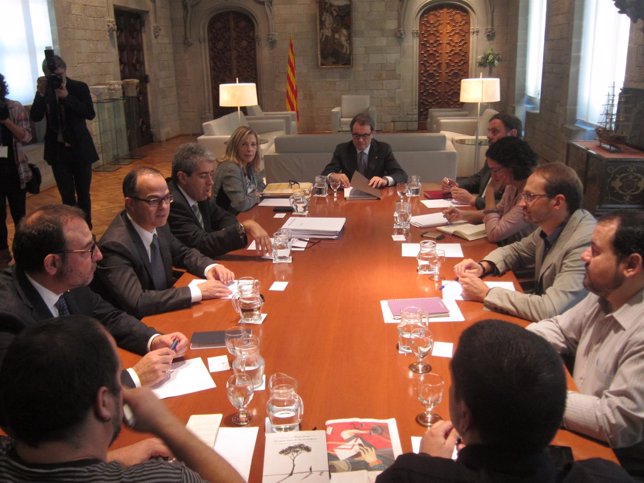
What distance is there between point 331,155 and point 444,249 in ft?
12.9

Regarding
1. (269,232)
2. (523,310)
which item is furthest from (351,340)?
(269,232)

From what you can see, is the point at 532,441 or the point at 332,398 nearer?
the point at 532,441

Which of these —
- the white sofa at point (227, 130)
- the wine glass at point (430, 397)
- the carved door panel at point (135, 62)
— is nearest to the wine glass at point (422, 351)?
the wine glass at point (430, 397)

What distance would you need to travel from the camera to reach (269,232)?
3.58 metres

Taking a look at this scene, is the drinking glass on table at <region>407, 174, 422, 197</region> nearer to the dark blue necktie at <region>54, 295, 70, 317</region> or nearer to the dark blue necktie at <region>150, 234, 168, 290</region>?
the dark blue necktie at <region>150, 234, 168, 290</region>

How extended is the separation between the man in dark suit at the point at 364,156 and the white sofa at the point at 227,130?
160 centimetres

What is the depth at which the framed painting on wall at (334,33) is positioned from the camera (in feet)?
43.5

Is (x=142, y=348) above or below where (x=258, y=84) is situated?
below

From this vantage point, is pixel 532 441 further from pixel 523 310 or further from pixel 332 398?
pixel 523 310

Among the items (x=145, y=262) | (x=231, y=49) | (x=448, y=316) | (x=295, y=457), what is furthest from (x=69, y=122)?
(x=231, y=49)

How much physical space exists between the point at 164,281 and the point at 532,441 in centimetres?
221

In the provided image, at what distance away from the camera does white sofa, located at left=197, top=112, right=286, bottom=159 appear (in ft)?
26.4

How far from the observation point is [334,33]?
527 inches

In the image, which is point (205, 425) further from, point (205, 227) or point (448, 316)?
point (205, 227)
